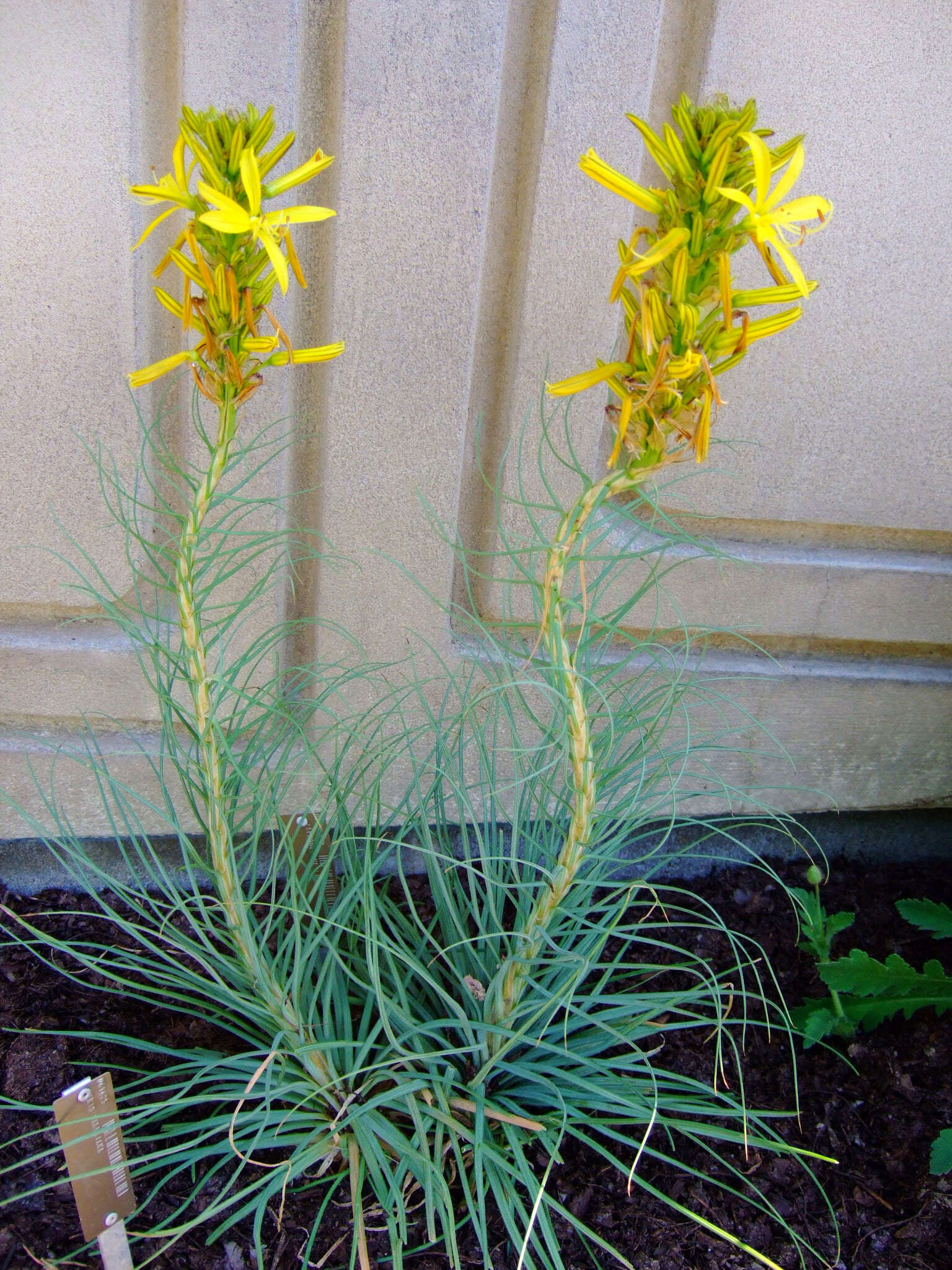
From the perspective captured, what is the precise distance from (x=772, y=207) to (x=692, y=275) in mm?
63

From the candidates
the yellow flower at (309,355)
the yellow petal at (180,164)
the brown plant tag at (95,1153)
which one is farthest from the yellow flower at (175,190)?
the brown plant tag at (95,1153)

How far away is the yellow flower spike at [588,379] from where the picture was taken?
24.5 inches

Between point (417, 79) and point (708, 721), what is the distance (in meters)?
0.94

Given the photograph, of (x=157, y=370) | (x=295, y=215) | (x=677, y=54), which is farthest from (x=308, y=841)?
(x=677, y=54)

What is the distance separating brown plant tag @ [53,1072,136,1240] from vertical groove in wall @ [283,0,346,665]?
19.4 inches

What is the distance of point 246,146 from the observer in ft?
2.14

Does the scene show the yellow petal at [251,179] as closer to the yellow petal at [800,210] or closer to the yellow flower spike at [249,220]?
the yellow flower spike at [249,220]

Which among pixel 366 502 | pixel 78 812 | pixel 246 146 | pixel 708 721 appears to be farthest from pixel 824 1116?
pixel 246 146

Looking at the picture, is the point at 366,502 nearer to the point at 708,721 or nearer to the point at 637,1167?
the point at 708,721

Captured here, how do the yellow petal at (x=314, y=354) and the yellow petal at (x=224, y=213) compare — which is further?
the yellow petal at (x=314, y=354)

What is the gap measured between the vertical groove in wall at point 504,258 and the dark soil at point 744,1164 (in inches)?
26.6

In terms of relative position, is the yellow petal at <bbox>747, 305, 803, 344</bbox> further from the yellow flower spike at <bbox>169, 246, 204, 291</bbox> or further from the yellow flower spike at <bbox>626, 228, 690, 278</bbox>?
the yellow flower spike at <bbox>169, 246, 204, 291</bbox>

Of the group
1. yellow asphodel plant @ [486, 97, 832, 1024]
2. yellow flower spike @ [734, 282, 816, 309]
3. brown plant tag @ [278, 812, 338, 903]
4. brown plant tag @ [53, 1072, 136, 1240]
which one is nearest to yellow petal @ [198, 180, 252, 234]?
yellow asphodel plant @ [486, 97, 832, 1024]

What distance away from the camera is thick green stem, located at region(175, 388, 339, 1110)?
75 centimetres
